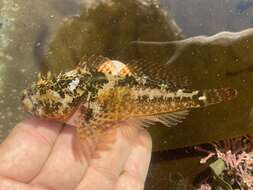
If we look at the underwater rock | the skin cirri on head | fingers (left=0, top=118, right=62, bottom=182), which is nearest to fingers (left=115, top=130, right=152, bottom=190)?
the skin cirri on head

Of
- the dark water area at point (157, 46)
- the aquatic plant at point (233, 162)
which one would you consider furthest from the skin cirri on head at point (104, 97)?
the aquatic plant at point (233, 162)

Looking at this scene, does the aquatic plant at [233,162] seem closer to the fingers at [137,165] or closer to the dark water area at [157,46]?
the dark water area at [157,46]

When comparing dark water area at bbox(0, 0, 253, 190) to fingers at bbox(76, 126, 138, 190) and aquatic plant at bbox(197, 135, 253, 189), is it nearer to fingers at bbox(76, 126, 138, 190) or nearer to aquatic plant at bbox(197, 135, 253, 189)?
aquatic plant at bbox(197, 135, 253, 189)

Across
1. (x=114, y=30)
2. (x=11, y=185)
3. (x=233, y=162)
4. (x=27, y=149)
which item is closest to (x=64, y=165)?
(x=27, y=149)

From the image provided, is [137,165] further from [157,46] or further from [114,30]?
[114,30]

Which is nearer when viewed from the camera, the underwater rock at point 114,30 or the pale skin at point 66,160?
the pale skin at point 66,160
